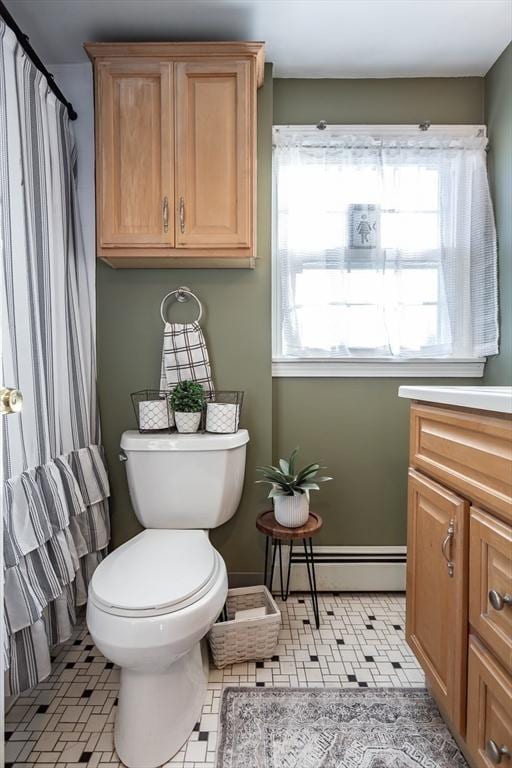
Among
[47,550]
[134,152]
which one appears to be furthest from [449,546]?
[134,152]

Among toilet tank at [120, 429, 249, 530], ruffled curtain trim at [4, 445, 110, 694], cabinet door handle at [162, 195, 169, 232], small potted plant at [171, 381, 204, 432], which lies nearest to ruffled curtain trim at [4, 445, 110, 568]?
ruffled curtain trim at [4, 445, 110, 694]

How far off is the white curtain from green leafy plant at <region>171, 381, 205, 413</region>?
48 centimetres

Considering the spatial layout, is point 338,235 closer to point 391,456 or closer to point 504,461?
point 391,456

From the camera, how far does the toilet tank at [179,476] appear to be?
1681mm

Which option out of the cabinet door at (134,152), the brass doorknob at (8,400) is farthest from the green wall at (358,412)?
the brass doorknob at (8,400)

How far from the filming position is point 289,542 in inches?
80.0

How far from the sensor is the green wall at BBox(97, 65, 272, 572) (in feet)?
6.41

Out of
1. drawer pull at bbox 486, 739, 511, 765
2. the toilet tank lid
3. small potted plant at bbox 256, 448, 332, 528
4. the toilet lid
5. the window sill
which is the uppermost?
the window sill

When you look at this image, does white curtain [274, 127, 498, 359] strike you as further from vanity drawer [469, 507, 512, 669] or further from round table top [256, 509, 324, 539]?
vanity drawer [469, 507, 512, 669]

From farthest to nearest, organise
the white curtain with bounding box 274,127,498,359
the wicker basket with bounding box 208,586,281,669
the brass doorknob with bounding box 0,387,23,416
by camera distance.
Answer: the white curtain with bounding box 274,127,498,359, the wicker basket with bounding box 208,586,281,669, the brass doorknob with bounding box 0,387,23,416

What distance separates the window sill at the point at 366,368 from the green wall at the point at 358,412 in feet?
0.12

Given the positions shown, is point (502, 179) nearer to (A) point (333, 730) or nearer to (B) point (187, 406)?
(B) point (187, 406)

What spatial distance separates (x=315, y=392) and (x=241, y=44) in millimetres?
1371

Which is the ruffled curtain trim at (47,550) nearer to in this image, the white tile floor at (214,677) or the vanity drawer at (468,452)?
the white tile floor at (214,677)
